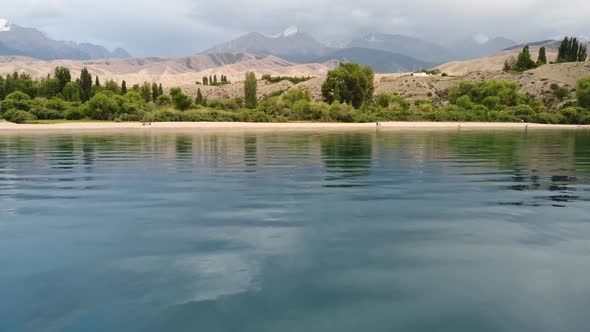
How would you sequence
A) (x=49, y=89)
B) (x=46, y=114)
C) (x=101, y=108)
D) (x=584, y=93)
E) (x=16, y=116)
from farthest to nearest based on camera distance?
(x=49, y=89)
(x=584, y=93)
(x=101, y=108)
(x=46, y=114)
(x=16, y=116)

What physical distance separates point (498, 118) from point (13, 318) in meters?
123

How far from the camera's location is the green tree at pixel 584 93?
132m

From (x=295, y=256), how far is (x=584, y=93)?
152256mm

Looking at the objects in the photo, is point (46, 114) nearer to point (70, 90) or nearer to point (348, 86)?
point (70, 90)

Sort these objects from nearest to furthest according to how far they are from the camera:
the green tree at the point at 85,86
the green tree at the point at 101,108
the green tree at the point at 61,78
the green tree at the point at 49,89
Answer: the green tree at the point at 101,108 < the green tree at the point at 85,86 < the green tree at the point at 49,89 < the green tree at the point at 61,78

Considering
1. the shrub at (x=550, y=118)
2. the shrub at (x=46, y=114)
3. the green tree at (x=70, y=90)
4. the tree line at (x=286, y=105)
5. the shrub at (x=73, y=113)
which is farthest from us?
the green tree at (x=70, y=90)

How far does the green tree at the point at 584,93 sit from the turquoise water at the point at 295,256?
136 metres

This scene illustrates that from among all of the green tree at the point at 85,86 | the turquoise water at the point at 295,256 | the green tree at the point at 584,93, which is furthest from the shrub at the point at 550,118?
the green tree at the point at 85,86

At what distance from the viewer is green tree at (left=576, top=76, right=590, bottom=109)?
132 meters

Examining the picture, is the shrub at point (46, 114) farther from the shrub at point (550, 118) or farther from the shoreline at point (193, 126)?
the shrub at point (550, 118)

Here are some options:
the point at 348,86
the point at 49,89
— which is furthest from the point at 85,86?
the point at 348,86

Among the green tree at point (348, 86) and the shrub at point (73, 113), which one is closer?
the shrub at point (73, 113)

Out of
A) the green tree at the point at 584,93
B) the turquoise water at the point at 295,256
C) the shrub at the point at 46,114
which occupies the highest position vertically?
the green tree at the point at 584,93

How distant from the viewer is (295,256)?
9.43 m
